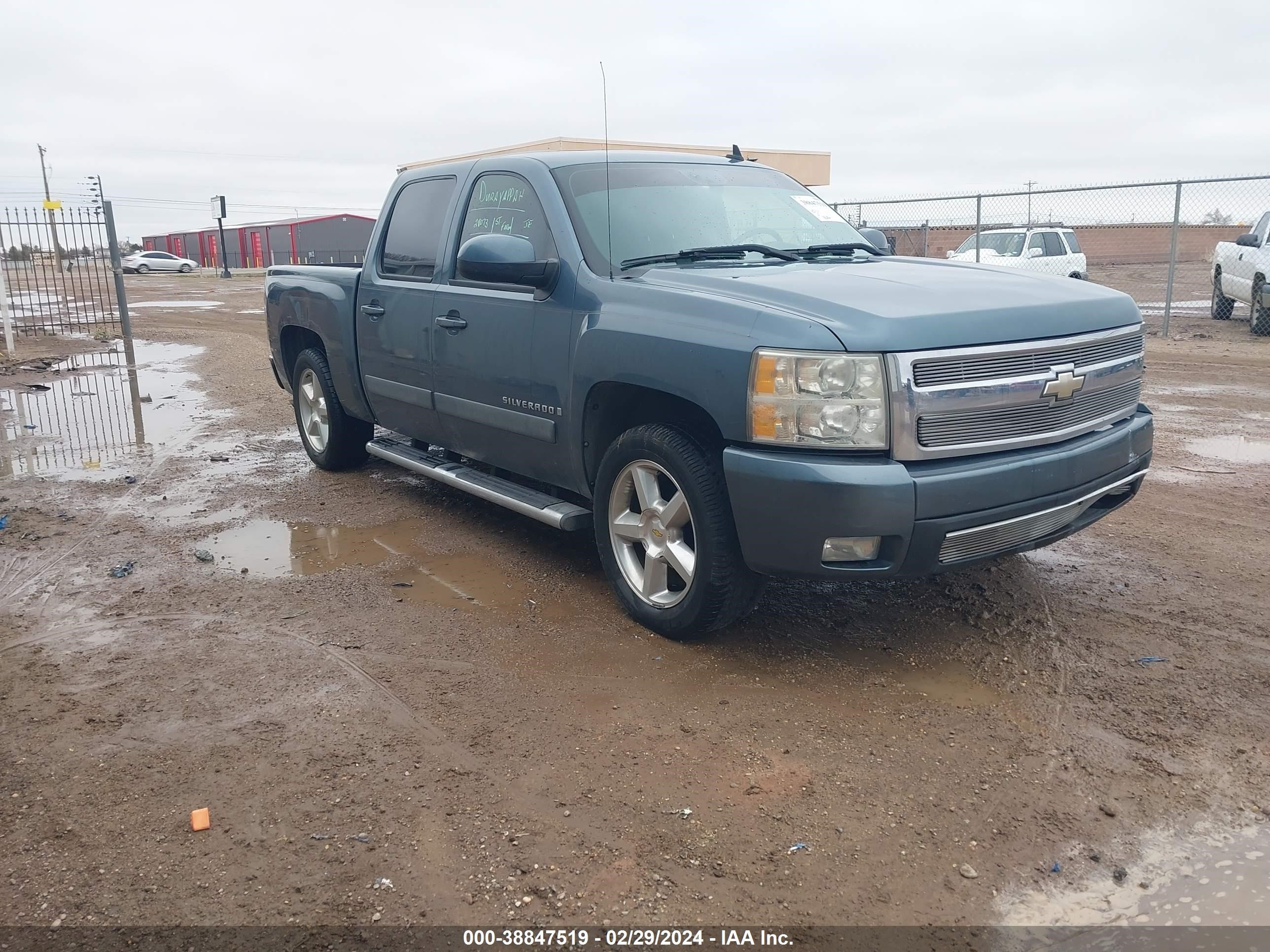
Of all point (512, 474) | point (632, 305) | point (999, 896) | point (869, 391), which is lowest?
point (999, 896)

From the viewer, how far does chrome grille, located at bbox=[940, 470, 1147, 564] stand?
3537 mm

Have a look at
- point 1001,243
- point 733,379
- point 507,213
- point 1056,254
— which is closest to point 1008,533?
point 733,379

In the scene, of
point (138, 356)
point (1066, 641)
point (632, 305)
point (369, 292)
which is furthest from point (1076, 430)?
point (138, 356)

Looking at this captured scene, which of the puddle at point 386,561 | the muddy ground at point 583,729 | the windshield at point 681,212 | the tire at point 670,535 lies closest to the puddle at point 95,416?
the muddy ground at point 583,729

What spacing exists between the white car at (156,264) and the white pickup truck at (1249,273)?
59.7m

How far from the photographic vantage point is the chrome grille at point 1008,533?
354 centimetres

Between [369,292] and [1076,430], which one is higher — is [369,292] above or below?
above

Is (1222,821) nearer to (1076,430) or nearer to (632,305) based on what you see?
(1076,430)

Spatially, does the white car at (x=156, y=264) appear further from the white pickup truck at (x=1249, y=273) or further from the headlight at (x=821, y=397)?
the headlight at (x=821, y=397)

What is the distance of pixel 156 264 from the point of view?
64312mm

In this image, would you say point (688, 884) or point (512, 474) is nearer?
point (688, 884)

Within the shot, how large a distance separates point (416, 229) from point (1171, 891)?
4860 millimetres

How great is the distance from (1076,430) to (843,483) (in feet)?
3.76

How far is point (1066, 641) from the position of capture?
13.4 feet
